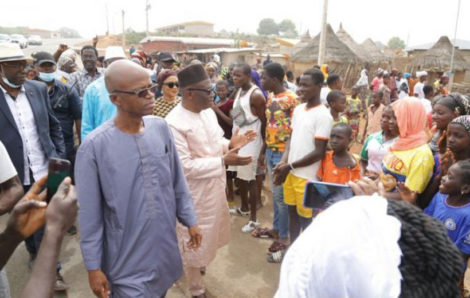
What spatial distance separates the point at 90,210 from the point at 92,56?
3.60 metres

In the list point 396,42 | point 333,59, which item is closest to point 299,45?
point 333,59

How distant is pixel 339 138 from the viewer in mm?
3164

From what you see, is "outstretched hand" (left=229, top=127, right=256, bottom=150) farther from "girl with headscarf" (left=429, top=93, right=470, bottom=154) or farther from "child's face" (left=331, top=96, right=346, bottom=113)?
"child's face" (left=331, top=96, right=346, bottom=113)

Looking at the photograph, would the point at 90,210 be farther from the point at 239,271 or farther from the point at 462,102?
the point at 462,102

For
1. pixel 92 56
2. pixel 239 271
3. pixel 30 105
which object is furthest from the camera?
pixel 92 56

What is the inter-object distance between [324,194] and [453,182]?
109cm

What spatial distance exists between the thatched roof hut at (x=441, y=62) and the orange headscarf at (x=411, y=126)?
2187 cm

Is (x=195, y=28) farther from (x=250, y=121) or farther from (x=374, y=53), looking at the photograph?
(x=250, y=121)

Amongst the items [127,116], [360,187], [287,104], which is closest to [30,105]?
[127,116]

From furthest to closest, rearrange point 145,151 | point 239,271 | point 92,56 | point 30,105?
point 92,56
point 239,271
point 30,105
point 145,151

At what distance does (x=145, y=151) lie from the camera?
2.12m

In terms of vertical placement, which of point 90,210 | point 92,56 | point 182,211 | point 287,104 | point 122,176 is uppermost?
point 92,56

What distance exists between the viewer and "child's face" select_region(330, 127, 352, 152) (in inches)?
124

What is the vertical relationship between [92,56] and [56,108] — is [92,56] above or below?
above
